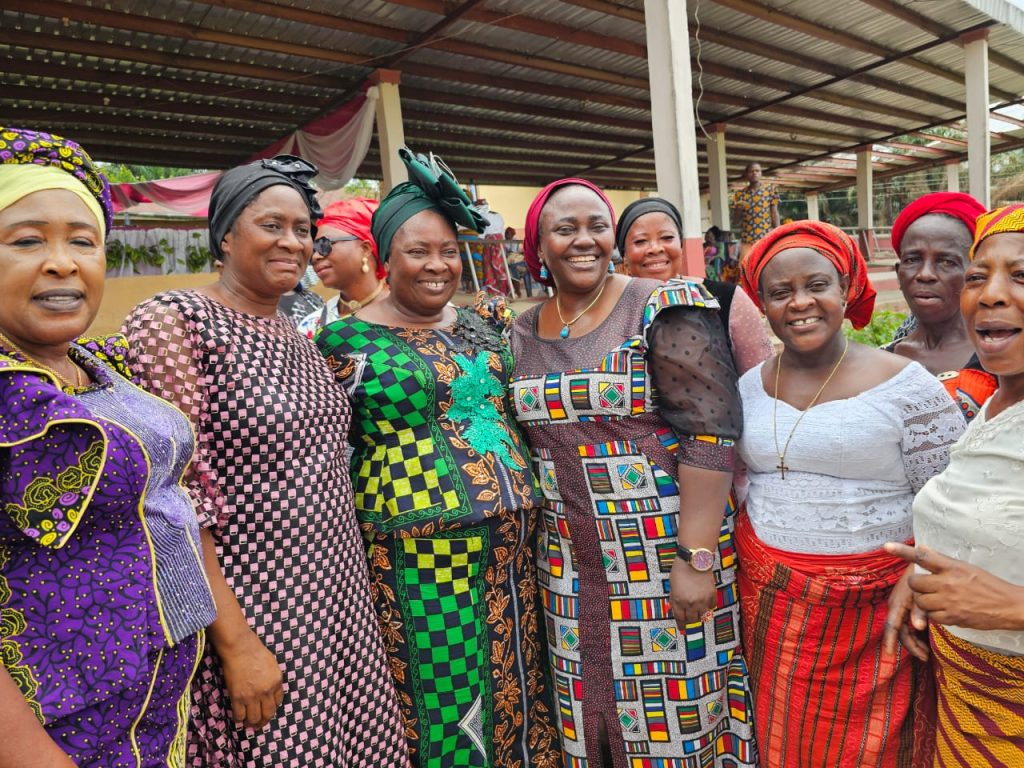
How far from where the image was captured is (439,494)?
6.81 feet

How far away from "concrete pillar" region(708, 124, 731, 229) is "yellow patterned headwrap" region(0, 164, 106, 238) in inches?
476

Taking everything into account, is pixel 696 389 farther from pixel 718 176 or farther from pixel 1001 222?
pixel 718 176

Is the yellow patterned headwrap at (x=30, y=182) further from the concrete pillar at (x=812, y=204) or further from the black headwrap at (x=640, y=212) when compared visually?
the concrete pillar at (x=812, y=204)

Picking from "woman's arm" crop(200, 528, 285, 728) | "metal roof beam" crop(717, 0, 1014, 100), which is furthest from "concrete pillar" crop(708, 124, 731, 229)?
"woman's arm" crop(200, 528, 285, 728)

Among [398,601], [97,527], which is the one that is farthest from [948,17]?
[97,527]

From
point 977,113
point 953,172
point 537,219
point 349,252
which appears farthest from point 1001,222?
point 953,172

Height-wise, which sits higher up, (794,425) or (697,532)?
(794,425)

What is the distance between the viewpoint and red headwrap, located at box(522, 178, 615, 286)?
226 centimetres

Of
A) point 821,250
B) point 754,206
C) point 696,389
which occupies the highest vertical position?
point 754,206

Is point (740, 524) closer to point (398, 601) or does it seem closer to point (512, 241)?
point (398, 601)

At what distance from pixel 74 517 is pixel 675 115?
5.39 m

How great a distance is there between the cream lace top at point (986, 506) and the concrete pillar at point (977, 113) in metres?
9.78

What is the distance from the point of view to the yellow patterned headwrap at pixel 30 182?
1311mm

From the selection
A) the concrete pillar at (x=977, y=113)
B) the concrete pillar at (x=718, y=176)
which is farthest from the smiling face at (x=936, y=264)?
the concrete pillar at (x=718, y=176)
